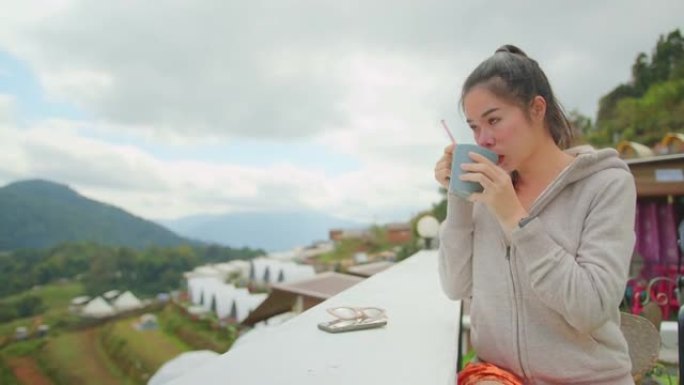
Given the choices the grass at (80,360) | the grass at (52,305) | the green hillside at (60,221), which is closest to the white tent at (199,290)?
the grass at (52,305)

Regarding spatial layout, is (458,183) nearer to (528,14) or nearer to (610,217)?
(610,217)

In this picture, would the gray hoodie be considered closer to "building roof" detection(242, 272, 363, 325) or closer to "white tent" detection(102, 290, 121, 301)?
"building roof" detection(242, 272, 363, 325)

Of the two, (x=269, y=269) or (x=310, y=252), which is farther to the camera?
(x=310, y=252)

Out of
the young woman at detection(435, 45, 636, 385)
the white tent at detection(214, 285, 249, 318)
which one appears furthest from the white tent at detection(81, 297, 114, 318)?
the young woman at detection(435, 45, 636, 385)

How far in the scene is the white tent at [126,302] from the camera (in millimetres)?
9241

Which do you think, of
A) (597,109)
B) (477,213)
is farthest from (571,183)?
(597,109)

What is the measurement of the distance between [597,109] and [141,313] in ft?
74.8

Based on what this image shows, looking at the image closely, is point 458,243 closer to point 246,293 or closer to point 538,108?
point 538,108

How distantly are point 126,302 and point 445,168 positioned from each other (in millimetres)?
10556

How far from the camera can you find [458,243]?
3.58ft

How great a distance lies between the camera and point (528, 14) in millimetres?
7750

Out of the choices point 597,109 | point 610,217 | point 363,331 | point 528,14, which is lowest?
point 363,331

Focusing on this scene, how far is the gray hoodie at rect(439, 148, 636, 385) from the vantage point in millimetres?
829

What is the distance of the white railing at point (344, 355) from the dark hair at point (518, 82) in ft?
1.92
